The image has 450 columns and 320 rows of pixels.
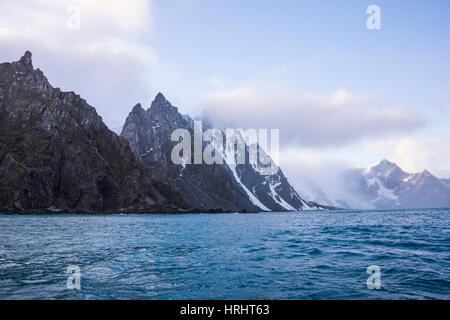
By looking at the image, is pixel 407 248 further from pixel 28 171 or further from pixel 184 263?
pixel 28 171

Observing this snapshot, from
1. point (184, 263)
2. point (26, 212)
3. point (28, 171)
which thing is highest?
point (28, 171)

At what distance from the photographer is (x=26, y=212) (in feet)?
550

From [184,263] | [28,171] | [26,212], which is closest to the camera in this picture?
[184,263]

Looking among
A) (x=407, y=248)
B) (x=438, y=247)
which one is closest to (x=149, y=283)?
(x=407, y=248)

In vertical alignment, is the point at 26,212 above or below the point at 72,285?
below

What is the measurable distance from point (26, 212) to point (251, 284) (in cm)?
18654
